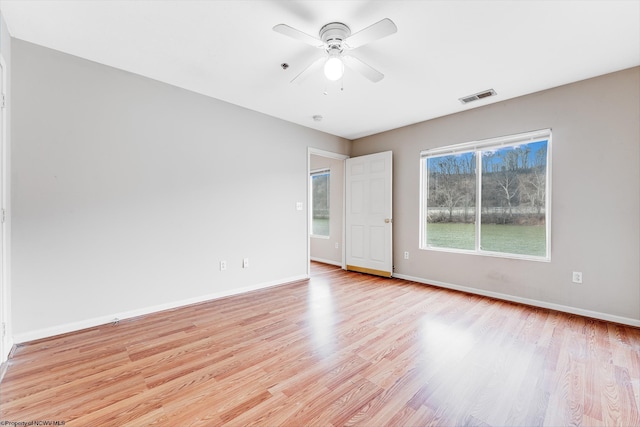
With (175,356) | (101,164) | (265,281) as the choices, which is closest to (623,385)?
(175,356)

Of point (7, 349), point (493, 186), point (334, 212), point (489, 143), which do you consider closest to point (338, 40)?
point (489, 143)

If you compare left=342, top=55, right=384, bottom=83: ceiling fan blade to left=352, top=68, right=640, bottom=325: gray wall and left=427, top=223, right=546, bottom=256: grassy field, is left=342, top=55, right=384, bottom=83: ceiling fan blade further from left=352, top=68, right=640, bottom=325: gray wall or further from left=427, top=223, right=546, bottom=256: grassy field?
left=427, top=223, right=546, bottom=256: grassy field

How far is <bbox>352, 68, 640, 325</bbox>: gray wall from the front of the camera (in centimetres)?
269

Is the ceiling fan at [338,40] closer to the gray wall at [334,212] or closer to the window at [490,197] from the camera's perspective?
the window at [490,197]

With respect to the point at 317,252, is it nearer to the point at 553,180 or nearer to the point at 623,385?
the point at 553,180

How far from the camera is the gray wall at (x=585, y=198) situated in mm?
2689

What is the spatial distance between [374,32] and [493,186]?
2.79 meters

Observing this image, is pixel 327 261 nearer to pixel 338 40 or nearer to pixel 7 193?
pixel 338 40

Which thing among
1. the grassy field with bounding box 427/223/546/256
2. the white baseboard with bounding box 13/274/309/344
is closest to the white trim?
the grassy field with bounding box 427/223/546/256

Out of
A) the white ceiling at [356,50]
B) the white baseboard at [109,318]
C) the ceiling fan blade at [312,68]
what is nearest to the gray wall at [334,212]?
the white baseboard at [109,318]

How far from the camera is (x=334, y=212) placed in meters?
5.68

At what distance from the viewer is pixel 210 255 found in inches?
133

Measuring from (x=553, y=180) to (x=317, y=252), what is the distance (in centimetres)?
426

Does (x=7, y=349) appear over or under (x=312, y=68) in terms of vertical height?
under
